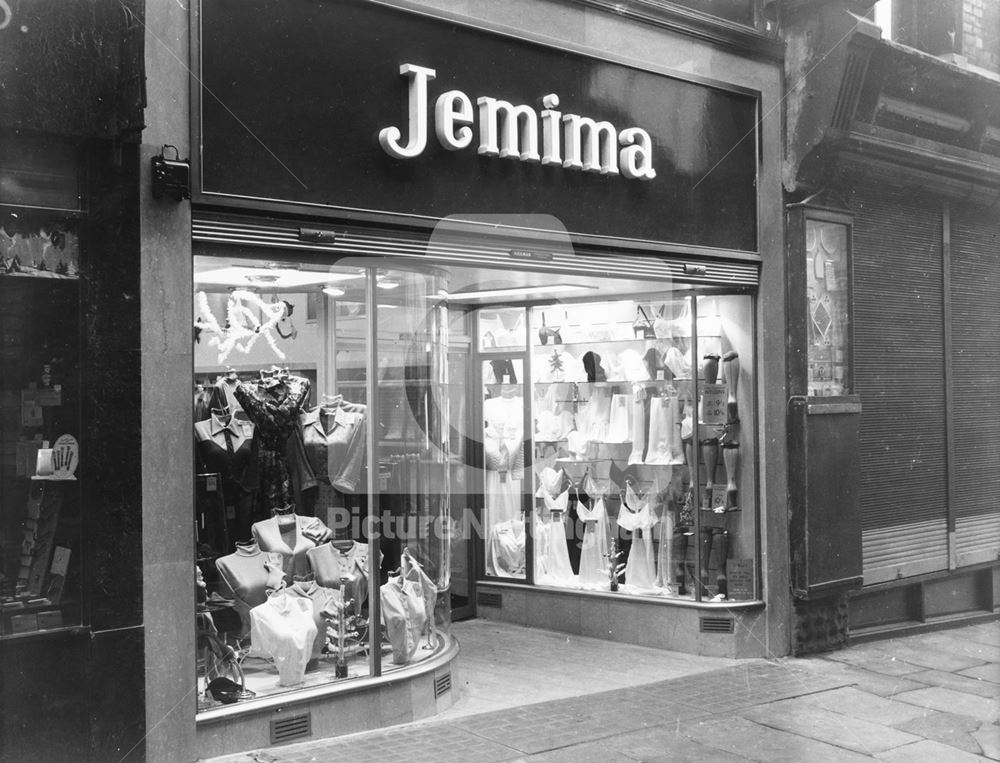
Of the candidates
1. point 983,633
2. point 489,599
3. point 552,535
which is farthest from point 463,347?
point 983,633

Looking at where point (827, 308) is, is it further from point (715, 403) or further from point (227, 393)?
point (227, 393)

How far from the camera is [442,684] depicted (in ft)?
24.4

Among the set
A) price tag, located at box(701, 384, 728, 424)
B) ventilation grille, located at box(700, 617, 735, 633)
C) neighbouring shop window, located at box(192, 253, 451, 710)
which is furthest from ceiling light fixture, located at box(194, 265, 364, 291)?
ventilation grille, located at box(700, 617, 735, 633)

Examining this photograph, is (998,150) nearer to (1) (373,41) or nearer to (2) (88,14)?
(1) (373,41)

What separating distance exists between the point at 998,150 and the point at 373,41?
765cm

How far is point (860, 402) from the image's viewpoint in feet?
32.0

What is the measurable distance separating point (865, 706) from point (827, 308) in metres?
3.67

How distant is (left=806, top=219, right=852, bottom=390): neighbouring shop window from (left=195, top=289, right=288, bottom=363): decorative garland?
16.3 ft

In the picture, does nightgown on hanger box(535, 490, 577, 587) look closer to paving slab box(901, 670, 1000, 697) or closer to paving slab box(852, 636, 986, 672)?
paving slab box(852, 636, 986, 672)

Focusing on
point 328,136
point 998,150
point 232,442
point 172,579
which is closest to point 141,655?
point 172,579

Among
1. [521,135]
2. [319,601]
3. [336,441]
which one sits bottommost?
[319,601]

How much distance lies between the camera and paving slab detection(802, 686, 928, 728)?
7441mm

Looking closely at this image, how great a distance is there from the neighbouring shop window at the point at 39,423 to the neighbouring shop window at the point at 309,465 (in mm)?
933

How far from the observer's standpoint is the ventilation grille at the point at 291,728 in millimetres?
6395
